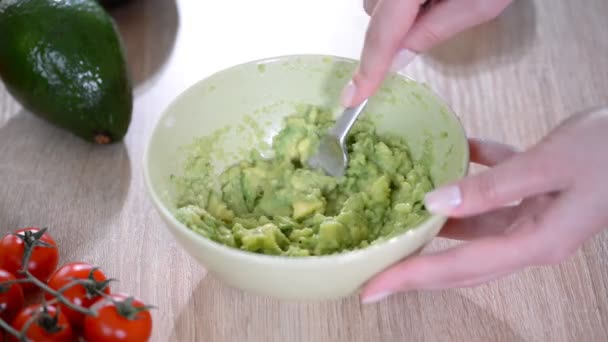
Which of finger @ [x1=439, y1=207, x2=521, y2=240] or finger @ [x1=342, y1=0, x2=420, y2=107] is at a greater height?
finger @ [x1=342, y1=0, x2=420, y2=107]

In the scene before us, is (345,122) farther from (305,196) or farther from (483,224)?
(483,224)

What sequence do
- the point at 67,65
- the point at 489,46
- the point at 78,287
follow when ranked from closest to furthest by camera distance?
1. the point at 78,287
2. the point at 67,65
3. the point at 489,46

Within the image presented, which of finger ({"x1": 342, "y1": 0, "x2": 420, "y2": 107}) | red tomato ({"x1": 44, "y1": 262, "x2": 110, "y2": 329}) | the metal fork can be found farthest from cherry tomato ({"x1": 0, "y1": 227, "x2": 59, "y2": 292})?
finger ({"x1": 342, "y1": 0, "x2": 420, "y2": 107})

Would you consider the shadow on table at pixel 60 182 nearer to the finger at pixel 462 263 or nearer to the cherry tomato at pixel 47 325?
the cherry tomato at pixel 47 325

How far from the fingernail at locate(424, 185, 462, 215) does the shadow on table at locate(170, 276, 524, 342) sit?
0.24m

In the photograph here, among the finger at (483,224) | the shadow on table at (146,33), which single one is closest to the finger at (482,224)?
the finger at (483,224)

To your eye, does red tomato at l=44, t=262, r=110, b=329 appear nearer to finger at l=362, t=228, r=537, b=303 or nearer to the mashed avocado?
the mashed avocado

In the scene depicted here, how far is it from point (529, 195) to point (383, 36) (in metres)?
0.34

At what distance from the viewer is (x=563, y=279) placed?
1183 mm

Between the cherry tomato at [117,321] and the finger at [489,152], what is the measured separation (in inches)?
24.6

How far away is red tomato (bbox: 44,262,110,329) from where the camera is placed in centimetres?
103

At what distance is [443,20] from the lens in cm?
123

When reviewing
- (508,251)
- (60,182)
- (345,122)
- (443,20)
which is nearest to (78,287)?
(60,182)

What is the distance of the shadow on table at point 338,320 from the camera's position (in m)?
1.10
